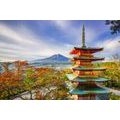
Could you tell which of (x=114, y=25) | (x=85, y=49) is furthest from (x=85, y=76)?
(x=114, y=25)

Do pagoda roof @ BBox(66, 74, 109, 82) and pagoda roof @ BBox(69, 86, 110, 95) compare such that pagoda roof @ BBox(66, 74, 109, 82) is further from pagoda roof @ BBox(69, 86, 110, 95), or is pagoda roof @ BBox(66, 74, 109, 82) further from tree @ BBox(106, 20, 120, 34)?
tree @ BBox(106, 20, 120, 34)

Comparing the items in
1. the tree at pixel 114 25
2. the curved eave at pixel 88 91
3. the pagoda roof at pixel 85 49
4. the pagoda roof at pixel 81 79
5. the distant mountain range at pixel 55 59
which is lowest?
the curved eave at pixel 88 91

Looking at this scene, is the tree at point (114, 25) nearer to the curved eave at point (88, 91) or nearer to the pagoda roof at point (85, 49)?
the pagoda roof at point (85, 49)

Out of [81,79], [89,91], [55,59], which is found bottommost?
[89,91]

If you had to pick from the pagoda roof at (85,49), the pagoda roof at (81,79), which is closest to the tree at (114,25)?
the pagoda roof at (85,49)

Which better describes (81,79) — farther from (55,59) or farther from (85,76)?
(55,59)

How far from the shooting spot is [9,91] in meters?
3.12

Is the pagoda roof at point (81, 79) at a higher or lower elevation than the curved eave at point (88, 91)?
higher

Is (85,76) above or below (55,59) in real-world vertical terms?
below

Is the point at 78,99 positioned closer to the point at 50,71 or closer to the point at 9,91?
the point at 50,71

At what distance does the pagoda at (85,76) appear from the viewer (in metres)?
3.10

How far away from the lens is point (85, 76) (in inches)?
123
